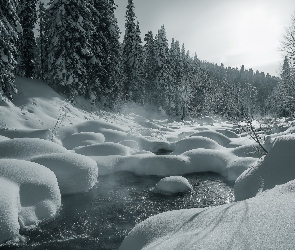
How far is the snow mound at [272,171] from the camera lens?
21.5 ft

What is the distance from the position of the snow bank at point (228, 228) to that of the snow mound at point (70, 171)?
4679 millimetres

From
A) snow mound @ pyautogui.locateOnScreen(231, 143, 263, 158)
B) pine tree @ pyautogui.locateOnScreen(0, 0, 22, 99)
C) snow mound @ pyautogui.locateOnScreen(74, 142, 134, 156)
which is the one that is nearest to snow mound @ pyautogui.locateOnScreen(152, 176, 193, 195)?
snow mound @ pyautogui.locateOnScreen(74, 142, 134, 156)

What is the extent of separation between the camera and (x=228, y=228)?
3.63 m

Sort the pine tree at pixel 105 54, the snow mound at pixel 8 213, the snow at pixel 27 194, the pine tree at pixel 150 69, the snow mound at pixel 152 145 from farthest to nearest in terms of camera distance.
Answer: the pine tree at pixel 150 69 < the pine tree at pixel 105 54 < the snow mound at pixel 152 145 < the snow at pixel 27 194 < the snow mound at pixel 8 213

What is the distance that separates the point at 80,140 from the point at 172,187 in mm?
7332

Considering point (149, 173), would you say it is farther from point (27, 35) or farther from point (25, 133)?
point (27, 35)

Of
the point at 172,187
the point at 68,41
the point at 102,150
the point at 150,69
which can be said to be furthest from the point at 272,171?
the point at 150,69

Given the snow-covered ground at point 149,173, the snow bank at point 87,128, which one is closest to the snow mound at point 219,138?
the snow-covered ground at point 149,173

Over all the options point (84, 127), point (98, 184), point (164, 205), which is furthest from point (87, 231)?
point (84, 127)

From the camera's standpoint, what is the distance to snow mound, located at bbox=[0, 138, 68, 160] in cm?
994

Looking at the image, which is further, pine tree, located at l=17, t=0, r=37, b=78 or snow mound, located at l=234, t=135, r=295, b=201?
pine tree, located at l=17, t=0, r=37, b=78

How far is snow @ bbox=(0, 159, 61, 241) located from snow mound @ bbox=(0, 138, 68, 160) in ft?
6.90

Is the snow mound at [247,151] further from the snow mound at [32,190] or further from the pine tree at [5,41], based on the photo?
the pine tree at [5,41]

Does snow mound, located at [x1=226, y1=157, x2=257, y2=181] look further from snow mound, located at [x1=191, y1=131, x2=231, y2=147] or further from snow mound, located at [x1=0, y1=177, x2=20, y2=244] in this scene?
snow mound, located at [x1=0, y1=177, x2=20, y2=244]
